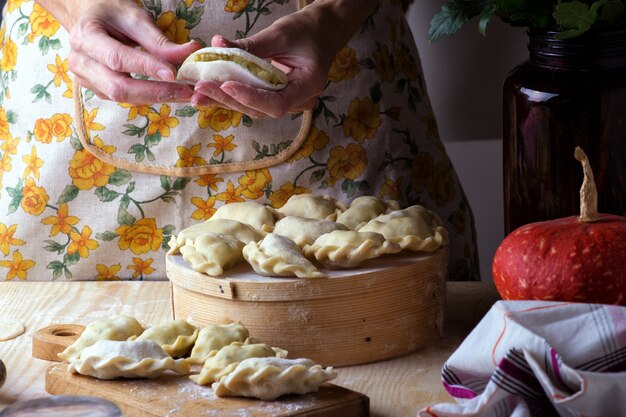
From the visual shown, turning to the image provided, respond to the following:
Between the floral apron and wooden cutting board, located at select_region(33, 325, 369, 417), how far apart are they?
457 millimetres

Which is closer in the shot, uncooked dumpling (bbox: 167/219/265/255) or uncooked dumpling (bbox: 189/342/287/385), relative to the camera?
uncooked dumpling (bbox: 189/342/287/385)

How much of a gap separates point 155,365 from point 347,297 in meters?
0.20

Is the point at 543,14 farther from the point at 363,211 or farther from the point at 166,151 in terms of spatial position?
the point at 166,151

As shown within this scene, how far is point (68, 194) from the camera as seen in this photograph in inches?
54.0

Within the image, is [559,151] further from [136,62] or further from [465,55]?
[465,55]

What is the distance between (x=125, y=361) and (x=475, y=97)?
1283 millimetres

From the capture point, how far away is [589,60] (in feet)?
3.37

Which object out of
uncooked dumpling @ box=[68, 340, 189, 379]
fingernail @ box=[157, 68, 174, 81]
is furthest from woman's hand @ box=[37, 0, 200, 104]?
uncooked dumpling @ box=[68, 340, 189, 379]

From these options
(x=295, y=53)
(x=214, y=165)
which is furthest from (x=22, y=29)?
(x=295, y=53)

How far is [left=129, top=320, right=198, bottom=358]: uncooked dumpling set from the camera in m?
0.96

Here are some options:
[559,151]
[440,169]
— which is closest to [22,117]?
[440,169]

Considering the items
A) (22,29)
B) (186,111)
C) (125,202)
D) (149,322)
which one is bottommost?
(149,322)

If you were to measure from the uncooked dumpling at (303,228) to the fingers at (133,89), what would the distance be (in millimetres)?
194

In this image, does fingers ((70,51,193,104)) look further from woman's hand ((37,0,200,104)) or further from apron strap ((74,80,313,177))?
apron strap ((74,80,313,177))
